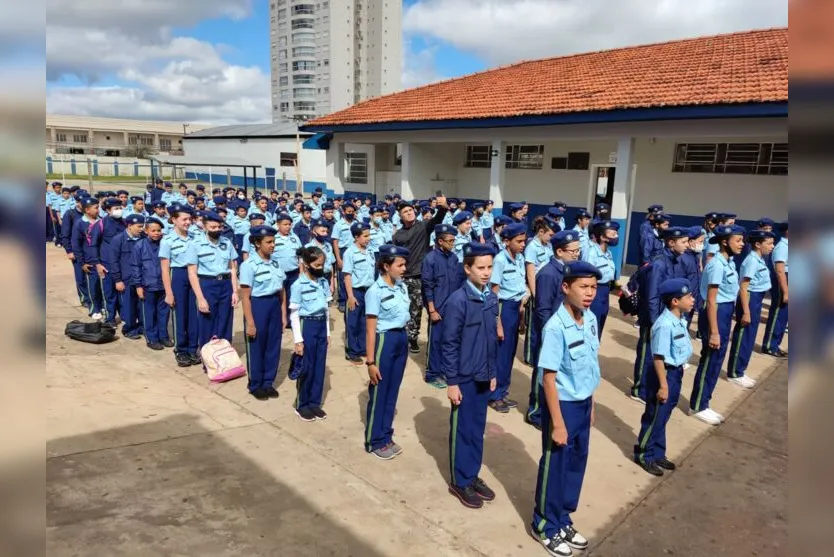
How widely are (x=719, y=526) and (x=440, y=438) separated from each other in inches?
89.4

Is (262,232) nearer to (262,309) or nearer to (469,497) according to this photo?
(262,309)

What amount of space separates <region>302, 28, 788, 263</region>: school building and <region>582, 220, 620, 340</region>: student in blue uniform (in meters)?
5.72

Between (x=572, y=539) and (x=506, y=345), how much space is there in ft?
7.75

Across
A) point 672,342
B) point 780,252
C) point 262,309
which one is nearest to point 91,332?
point 262,309

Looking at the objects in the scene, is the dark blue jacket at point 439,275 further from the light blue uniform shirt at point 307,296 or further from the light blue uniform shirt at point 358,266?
the light blue uniform shirt at point 307,296

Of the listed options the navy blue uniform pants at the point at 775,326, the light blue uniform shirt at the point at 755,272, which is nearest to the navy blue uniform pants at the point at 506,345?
the light blue uniform shirt at the point at 755,272

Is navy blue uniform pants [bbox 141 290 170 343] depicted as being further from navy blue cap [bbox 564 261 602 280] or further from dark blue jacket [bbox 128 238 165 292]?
navy blue cap [bbox 564 261 602 280]

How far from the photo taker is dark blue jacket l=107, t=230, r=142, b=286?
23.4 feet

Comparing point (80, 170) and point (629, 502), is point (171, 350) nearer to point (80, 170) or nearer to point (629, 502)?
point (629, 502)

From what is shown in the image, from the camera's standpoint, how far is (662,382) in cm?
427

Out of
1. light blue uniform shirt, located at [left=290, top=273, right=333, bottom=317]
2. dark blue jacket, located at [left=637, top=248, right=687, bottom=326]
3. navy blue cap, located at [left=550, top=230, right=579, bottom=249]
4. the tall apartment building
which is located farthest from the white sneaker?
the tall apartment building
